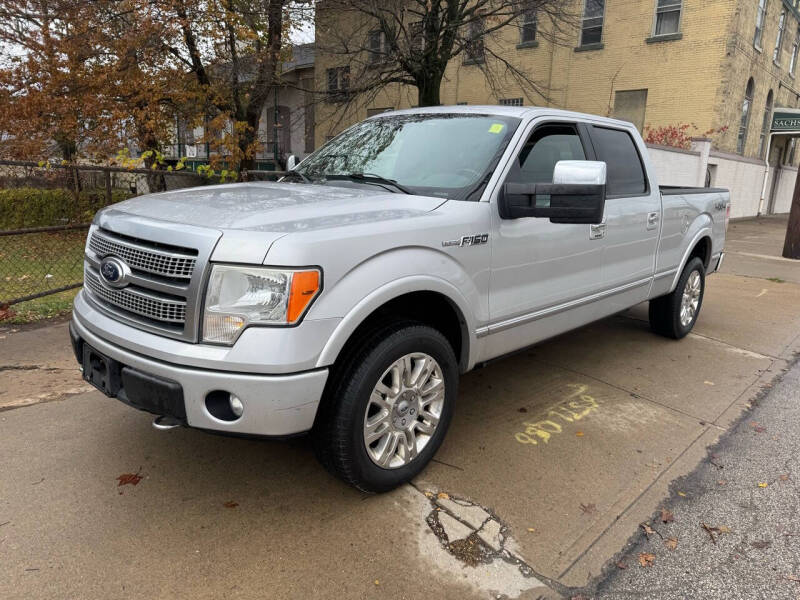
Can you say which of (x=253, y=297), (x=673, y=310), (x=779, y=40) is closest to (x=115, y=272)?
(x=253, y=297)

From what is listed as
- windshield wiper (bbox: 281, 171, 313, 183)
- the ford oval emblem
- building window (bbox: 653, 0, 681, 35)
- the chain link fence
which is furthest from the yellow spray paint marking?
building window (bbox: 653, 0, 681, 35)

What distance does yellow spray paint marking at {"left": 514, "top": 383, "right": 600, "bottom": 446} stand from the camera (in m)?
3.53

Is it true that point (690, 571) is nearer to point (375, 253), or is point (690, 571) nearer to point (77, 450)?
point (375, 253)

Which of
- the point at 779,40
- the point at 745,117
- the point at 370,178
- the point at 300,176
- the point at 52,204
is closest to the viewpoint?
the point at 370,178

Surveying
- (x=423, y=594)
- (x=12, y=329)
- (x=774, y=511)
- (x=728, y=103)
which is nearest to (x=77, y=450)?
(x=423, y=594)

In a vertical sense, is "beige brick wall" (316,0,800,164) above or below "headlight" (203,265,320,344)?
above

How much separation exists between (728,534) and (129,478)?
291 centimetres

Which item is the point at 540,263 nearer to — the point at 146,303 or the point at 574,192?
the point at 574,192

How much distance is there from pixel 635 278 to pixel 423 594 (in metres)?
3.18

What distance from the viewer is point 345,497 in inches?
112

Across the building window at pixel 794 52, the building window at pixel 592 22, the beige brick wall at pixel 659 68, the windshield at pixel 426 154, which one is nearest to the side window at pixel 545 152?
the windshield at pixel 426 154

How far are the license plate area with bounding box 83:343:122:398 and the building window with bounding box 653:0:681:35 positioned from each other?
20596 mm

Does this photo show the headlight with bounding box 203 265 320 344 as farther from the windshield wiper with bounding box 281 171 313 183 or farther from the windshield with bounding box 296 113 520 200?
the windshield wiper with bounding box 281 171 313 183

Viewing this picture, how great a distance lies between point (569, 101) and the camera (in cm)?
2097
